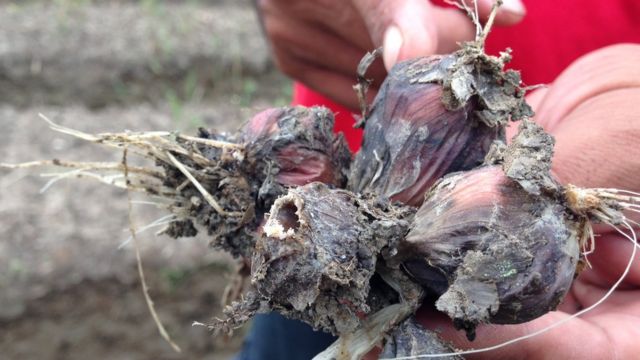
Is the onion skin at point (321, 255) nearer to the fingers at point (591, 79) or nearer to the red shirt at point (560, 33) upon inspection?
the fingers at point (591, 79)

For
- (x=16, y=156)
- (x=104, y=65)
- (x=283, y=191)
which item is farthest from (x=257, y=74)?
(x=283, y=191)

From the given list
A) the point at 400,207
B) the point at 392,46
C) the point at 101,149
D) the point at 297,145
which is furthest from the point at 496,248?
the point at 101,149

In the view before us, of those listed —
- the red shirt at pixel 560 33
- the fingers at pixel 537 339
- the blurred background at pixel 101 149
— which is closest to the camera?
the fingers at pixel 537 339

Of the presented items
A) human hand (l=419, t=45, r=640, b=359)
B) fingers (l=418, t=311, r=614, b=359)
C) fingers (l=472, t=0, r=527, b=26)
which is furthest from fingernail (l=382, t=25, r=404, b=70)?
fingers (l=418, t=311, r=614, b=359)

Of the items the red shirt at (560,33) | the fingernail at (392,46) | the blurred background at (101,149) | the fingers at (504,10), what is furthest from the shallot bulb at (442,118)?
the blurred background at (101,149)

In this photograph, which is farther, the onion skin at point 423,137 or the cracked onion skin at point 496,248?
the onion skin at point 423,137

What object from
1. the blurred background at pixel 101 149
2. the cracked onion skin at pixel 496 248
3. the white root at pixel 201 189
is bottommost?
the blurred background at pixel 101 149
